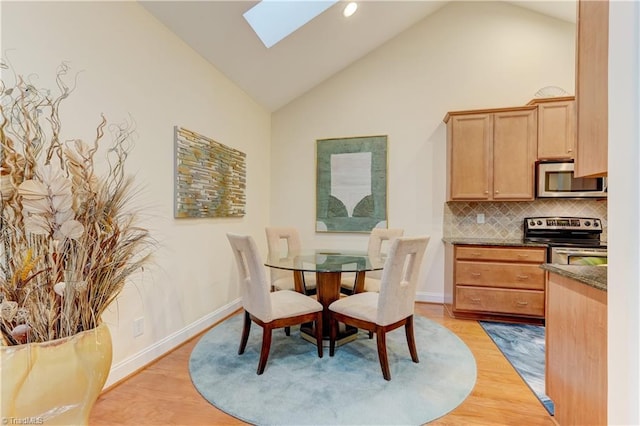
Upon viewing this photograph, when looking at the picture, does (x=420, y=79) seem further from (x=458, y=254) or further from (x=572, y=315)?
(x=572, y=315)

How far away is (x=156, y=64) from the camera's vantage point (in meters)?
2.22

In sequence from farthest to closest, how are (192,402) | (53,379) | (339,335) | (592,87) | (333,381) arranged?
(339,335) → (333,381) → (192,402) → (592,87) → (53,379)

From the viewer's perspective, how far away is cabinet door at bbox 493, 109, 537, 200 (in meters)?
3.12

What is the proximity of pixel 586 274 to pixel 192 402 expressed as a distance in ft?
7.19

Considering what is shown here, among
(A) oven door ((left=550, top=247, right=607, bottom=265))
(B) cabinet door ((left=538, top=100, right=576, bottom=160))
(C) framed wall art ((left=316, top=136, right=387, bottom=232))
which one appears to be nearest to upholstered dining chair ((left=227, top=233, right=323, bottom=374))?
(C) framed wall art ((left=316, top=136, right=387, bottom=232))

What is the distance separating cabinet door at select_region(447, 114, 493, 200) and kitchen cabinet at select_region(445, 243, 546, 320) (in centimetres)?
66

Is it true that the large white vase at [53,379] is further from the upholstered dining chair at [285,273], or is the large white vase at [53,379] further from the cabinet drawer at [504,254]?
the cabinet drawer at [504,254]

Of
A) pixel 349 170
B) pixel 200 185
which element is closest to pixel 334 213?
pixel 349 170

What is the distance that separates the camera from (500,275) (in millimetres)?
2982

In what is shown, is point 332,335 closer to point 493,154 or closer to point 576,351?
point 576,351

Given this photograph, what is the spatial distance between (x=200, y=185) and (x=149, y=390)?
1627 mm

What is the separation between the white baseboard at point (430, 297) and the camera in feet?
12.1

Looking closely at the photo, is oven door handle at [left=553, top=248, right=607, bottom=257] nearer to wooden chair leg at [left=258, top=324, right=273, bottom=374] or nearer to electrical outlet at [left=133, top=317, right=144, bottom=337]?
wooden chair leg at [left=258, top=324, right=273, bottom=374]

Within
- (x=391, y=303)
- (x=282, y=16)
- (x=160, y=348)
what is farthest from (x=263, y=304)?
(x=282, y=16)
